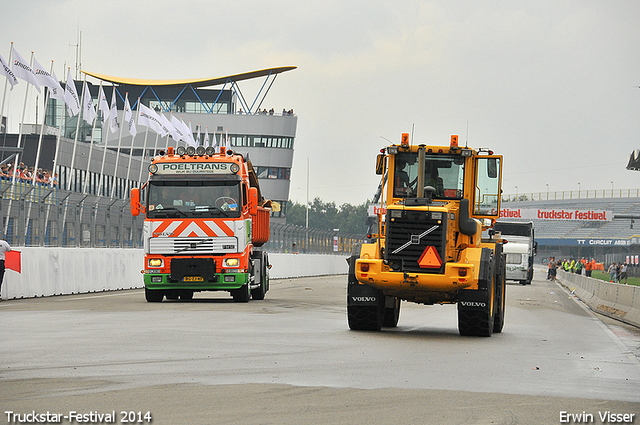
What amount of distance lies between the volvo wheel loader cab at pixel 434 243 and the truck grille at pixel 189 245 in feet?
19.9

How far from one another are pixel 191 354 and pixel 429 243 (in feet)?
15.8

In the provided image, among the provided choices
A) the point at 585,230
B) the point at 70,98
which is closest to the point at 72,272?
the point at 70,98

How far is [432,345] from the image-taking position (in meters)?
13.4

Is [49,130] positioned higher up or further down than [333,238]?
higher up

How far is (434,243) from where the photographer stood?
47.6ft

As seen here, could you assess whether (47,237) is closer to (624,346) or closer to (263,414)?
(624,346)

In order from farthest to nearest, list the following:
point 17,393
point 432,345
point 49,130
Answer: point 49,130, point 432,345, point 17,393

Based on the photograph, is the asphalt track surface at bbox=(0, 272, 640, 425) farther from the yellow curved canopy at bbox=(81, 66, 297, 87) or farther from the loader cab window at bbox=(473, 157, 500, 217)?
the yellow curved canopy at bbox=(81, 66, 297, 87)

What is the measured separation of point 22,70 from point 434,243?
2416 centimetres

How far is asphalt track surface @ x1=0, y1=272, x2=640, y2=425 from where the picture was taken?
24.7 feet

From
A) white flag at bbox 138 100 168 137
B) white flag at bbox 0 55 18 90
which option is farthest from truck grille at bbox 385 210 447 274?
white flag at bbox 138 100 168 137

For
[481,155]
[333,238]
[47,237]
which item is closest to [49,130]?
[333,238]

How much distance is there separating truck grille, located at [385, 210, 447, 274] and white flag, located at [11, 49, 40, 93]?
2309 cm

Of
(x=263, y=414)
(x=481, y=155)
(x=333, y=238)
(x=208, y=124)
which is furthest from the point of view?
(x=208, y=124)
